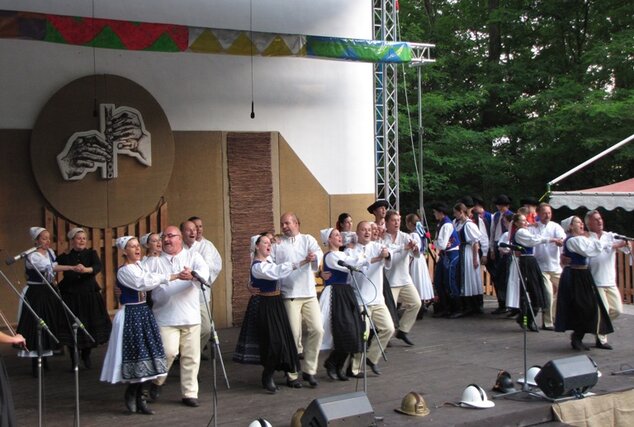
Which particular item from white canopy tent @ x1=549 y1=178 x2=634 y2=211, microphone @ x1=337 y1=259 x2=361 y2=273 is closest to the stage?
microphone @ x1=337 y1=259 x2=361 y2=273

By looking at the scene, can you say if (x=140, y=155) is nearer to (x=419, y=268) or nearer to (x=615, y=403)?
(x=419, y=268)

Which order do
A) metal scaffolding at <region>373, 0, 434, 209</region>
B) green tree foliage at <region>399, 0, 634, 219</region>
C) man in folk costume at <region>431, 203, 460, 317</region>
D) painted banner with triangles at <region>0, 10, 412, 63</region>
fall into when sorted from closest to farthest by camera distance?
1. painted banner with triangles at <region>0, 10, 412, 63</region>
2. man in folk costume at <region>431, 203, 460, 317</region>
3. metal scaffolding at <region>373, 0, 434, 209</region>
4. green tree foliage at <region>399, 0, 634, 219</region>

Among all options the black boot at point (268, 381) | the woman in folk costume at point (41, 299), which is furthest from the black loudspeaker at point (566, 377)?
the woman in folk costume at point (41, 299)

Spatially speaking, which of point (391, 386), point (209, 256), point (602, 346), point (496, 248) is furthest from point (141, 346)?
point (496, 248)

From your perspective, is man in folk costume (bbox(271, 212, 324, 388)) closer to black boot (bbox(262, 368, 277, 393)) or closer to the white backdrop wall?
black boot (bbox(262, 368, 277, 393))

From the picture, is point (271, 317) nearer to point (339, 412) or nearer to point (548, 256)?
point (339, 412)

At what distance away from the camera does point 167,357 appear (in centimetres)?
715

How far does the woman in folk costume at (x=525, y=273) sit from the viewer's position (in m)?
10.3

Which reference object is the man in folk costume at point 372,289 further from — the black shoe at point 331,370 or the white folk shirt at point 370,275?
the black shoe at point 331,370

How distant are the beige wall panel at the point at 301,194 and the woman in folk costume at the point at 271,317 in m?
3.79

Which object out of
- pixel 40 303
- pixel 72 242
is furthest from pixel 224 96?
pixel 40 303

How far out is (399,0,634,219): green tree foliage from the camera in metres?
17.4

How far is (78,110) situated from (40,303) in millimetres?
2559

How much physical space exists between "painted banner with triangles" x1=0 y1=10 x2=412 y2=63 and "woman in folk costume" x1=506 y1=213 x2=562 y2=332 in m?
2.84
